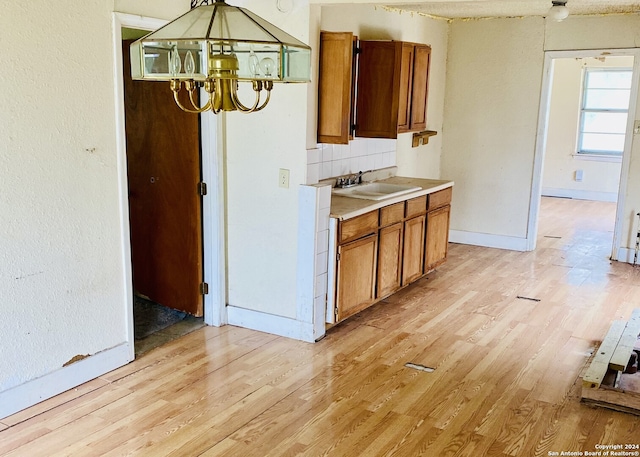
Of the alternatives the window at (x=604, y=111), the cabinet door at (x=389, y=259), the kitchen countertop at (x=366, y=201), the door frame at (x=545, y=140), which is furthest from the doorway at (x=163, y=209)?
the window at (x=604, y=111)

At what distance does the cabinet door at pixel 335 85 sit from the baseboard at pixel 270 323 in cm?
123

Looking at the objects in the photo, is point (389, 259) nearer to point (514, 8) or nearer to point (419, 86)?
point (419, 86)

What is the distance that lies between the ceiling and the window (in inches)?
162

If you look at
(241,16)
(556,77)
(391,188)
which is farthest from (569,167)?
(241,16)

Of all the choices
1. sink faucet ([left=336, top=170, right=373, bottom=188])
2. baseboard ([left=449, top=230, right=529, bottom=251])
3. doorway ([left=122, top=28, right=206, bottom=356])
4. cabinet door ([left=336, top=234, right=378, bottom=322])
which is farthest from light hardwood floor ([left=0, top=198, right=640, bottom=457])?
baseboard ([left=449, top=230, right=529, bottom=251])

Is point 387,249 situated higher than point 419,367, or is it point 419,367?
point 387,249

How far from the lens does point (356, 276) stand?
441 cm

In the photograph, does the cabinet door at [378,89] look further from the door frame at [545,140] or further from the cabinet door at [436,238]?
the door frame at [545,140]

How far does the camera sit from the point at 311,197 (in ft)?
13.1

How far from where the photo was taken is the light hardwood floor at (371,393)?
2967mm

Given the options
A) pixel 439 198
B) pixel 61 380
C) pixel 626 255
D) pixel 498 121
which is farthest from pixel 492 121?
pixel 61 380

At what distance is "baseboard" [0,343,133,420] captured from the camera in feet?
10.4

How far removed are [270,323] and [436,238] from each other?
1.91m

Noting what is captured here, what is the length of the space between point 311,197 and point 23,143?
5.47 feet
